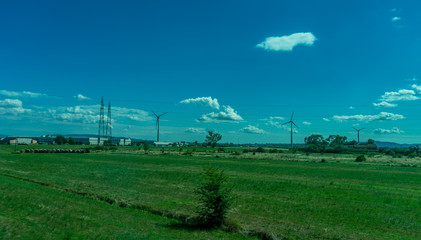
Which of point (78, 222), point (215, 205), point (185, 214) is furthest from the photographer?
point (185, 214)

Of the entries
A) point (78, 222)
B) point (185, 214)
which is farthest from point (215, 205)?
point (78, 222)

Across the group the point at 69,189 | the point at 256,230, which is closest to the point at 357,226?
the point at 256,230

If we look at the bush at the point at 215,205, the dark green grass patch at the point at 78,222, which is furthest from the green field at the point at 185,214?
the bush at the point at 215,205

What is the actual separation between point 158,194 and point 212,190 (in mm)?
10689

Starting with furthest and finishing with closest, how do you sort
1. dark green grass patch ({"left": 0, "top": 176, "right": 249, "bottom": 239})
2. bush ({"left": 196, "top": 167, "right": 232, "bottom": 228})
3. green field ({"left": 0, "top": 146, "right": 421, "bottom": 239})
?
bush ({"left": 196, "top": 167, "right": 232, "bottom": 228}), green field ({"left": 0, "top": 146, "right": 421, "bottom": 239}), dark green grass patch ({"left": 0, "top": 176, "right": 249, "bottom": 239})

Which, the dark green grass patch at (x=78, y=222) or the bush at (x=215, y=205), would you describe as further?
the bush at (x=215, y=205)

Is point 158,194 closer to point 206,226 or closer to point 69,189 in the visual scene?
point 69,189

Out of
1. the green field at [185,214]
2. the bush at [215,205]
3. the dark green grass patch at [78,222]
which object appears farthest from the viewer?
the bush at [215,205]

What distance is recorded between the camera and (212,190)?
17656 millimetres

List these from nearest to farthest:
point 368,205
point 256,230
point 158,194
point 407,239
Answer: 1. point 407,239
2. point 256,230
3. point 368,205
4. point 158,194

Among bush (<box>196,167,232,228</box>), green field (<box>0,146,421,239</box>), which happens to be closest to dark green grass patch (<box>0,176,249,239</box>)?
green field (<box>0,146,421,239</box>)

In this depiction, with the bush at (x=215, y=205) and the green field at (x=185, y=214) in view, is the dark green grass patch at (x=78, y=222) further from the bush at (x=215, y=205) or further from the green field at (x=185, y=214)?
the bush at (x=215, y=205)

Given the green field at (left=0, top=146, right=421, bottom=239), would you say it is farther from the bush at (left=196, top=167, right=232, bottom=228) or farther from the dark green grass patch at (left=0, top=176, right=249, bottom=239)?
the bush at (left=196, top=167, right=232, bottom=228)

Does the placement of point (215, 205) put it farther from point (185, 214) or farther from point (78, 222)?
point (78, 222)
